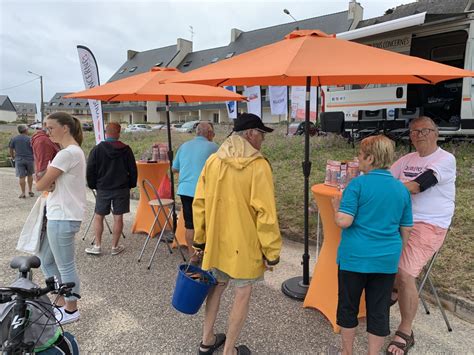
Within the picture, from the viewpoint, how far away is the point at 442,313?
283 cm

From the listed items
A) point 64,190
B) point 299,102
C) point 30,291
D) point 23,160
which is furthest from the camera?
point 299,102

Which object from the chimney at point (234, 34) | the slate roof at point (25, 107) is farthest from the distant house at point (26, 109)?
the chimney at point (234, 34)

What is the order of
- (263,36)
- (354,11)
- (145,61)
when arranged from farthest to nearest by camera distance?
1. (145,61)
2. (263,36)
3. (354,11)

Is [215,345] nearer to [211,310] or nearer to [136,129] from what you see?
[211,310]

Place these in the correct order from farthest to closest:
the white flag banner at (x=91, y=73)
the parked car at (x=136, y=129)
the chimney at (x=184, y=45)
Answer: the chimney at (x=184, y=45)
the parked car at (x=136, y=129)
the white flag banner at (x=91, y=73)

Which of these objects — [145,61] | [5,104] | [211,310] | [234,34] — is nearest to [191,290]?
[211,310]

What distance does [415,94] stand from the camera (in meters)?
8.48

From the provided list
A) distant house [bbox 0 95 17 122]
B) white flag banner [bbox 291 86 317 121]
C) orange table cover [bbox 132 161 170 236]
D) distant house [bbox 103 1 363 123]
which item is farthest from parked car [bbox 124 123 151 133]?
distant house [bbox 0 95 17 122]

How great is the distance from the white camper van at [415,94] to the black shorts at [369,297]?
5751 mm

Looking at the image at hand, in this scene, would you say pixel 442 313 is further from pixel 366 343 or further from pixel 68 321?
pixel 68 321

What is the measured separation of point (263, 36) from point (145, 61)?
61.8 feet

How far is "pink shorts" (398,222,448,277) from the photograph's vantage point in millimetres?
2502

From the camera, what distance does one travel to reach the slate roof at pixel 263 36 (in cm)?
3322

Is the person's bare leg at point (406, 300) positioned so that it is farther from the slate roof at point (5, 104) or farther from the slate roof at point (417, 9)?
the slate roof at point (5, 104)
